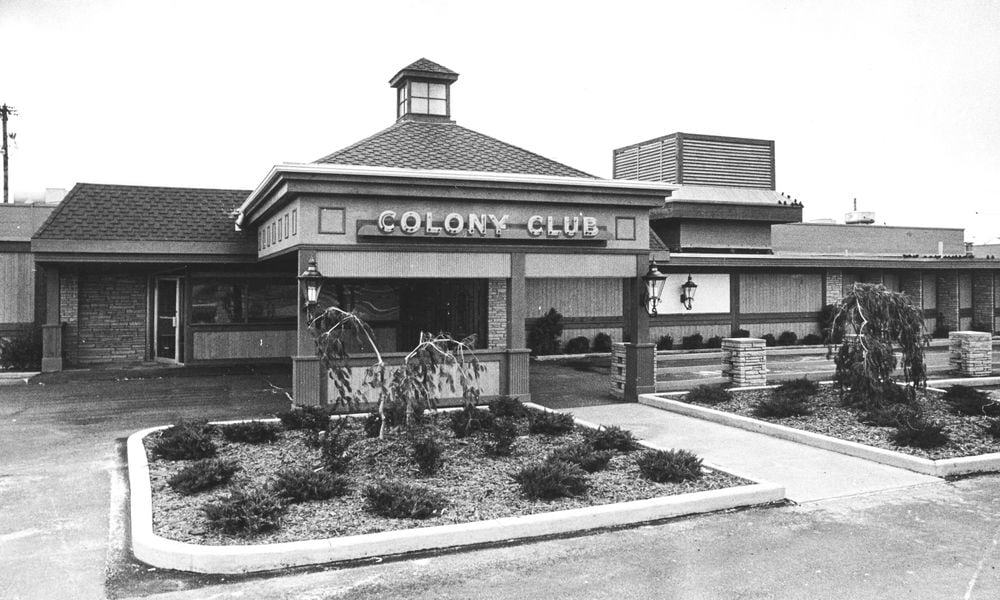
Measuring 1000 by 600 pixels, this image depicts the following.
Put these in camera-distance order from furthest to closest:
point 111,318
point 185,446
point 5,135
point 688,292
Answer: point 5,135 → point 688,292 → point 111,318 → point 185,446

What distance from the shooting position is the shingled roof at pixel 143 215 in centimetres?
1822

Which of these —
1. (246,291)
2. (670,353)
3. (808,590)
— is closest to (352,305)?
(246,291)

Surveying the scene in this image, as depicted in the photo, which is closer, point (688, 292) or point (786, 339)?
point (688, 292)

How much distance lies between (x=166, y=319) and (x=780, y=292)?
1938cm

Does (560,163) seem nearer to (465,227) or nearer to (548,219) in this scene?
(548,219)

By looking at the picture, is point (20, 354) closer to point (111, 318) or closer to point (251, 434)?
point (111, 318)

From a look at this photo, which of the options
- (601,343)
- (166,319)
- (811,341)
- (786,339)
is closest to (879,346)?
(601,343)

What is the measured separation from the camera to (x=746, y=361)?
15586mm

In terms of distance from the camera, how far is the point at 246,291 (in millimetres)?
→ 20391

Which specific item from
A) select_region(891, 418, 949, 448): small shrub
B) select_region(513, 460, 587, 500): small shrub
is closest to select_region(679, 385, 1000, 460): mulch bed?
select_region(891, 418, 949, 448): small shrub

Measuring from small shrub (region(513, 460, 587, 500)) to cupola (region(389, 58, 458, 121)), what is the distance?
35.7 ft

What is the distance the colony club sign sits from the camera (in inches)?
488

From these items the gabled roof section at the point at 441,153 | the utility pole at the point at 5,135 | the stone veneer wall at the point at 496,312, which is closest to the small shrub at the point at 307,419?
the gabled roof section at the point at 441,153

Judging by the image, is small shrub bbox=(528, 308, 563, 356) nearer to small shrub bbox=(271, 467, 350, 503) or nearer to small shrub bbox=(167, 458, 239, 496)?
small shrub bbox=(167, 458, 239, 496)
